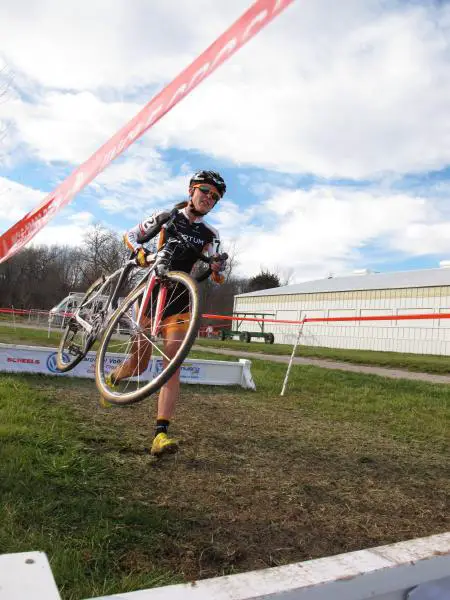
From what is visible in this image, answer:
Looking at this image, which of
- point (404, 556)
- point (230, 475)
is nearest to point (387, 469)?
point (230, 475)

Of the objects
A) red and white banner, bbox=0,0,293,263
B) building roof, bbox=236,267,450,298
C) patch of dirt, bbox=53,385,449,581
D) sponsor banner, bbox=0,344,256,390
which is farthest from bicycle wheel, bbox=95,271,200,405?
building roof, bbox=236,267,450,298

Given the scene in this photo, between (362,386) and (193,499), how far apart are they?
7717 millimetres

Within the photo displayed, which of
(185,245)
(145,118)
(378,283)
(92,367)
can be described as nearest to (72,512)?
(185,245)

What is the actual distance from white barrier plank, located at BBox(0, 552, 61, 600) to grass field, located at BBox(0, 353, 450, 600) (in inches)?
46.4

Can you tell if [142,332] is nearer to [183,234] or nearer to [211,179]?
[183,234]

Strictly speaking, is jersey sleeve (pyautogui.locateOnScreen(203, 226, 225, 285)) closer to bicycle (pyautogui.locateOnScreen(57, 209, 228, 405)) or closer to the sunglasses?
bicycle (pyautogui.locateOnScreen(57, 209, 228, 405))

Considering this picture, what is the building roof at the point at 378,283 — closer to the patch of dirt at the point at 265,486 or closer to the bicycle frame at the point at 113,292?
the patch of dirt at the point at 265,486

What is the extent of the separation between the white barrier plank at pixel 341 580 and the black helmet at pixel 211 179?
2.16 metres

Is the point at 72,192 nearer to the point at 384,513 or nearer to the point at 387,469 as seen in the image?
the point at 384,513

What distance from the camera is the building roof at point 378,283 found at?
3161 centimetres

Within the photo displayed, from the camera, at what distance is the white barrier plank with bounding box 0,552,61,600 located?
3.78ft

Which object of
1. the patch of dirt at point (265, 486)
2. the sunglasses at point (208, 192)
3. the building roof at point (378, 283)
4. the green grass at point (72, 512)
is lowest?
the patch of dirt at point (265, 486)

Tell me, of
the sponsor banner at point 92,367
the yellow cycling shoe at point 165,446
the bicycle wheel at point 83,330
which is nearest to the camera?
the bicycle wheel at point 83,330

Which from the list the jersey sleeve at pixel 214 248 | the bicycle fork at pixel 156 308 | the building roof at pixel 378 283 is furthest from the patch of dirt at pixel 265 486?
the building roof at pixel 378 283
